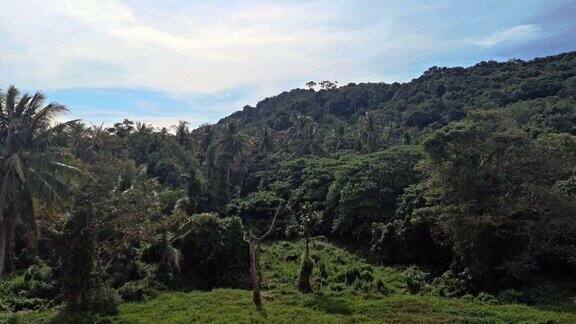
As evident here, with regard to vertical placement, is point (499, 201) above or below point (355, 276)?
above

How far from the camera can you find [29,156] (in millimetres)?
20422

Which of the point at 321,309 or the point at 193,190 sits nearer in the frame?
the point at 321,309

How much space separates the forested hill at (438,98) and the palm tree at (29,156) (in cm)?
4252

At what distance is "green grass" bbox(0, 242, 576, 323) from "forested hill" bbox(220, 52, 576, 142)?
30796 mm

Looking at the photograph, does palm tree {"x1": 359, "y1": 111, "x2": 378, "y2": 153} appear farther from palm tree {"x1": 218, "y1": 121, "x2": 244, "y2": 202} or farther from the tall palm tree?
the tall palm tree

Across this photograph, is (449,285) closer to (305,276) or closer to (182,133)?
(305,276)

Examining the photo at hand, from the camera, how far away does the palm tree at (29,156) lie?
2011cm

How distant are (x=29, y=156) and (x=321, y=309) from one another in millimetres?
13621

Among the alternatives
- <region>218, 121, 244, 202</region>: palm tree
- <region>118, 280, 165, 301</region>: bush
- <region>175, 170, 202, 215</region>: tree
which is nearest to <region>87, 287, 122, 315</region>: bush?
<region>118, 280, 165, 301</region>: bush

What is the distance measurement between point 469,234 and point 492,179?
9.50 feet

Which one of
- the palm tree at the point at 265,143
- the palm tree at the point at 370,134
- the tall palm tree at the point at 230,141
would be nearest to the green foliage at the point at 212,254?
the tall palm tree at the point at 230,141

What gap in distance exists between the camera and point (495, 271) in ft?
87.7

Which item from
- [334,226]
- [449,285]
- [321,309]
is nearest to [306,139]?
[334,226]

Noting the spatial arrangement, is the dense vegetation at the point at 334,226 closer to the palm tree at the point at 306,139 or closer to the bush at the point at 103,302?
the bush at the point at 103,302
